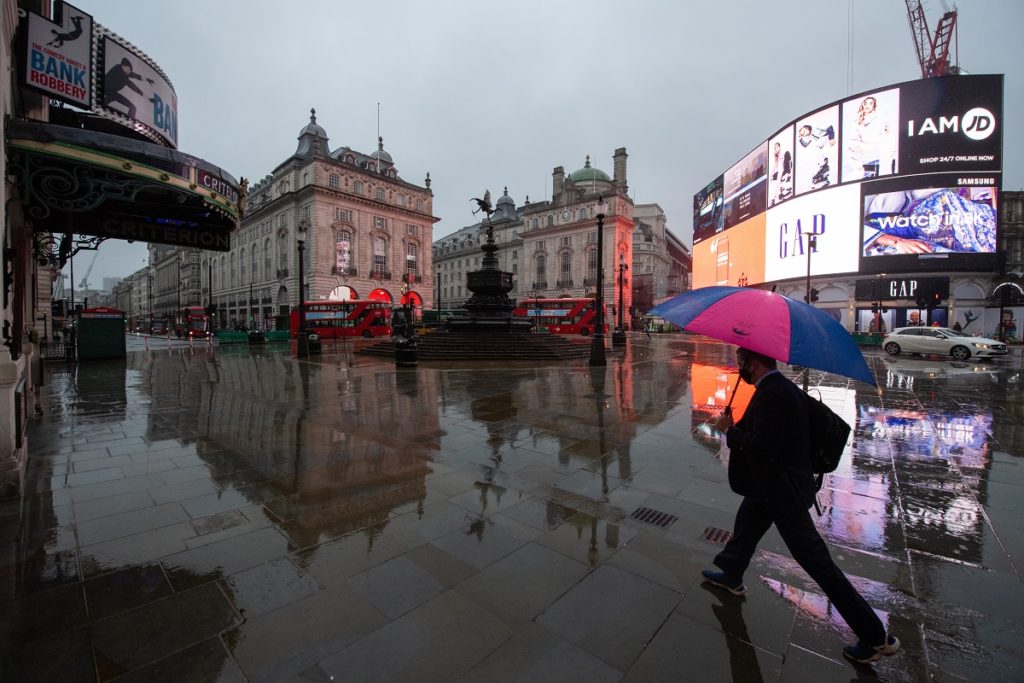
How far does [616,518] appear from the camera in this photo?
3.97 meters

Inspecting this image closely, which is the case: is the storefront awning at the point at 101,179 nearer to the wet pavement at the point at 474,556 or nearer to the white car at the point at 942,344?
the wet pavement at the point at 474,556

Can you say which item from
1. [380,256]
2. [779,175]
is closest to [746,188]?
[779,175]

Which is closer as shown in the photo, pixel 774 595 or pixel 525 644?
pixel 525 644

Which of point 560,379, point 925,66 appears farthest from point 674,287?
point 560,379

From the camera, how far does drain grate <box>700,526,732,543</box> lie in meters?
3.58

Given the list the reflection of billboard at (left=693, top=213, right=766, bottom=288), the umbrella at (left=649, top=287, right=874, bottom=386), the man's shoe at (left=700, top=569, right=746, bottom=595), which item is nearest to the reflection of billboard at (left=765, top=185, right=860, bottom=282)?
the reflection of billboard at (left=693, top=213, right=766, bottom=288)

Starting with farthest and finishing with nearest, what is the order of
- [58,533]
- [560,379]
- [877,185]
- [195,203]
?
[877,185]
[560,379]
[195,203]
[58,533]

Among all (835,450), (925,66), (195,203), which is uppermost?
(925,66)

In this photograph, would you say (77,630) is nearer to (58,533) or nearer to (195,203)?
(58,533)

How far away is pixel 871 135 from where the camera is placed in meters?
38.0

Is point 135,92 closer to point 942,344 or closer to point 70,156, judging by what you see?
point 70,156

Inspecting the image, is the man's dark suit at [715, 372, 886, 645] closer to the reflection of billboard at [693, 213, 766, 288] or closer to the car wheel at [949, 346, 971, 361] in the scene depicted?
the car wheel at [949, 346, 971, 361]

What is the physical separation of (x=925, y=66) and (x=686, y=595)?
88878 millimetres

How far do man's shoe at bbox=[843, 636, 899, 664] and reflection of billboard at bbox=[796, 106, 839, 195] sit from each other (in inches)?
1935
